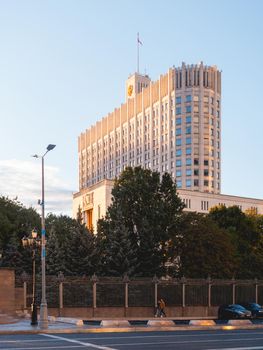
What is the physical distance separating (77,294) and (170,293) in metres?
9.34

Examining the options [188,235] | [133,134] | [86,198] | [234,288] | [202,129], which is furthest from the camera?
[133,134]

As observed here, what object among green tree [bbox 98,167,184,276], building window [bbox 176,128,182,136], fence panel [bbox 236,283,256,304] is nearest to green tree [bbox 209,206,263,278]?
fence panel [bbox 236,283,256,304]

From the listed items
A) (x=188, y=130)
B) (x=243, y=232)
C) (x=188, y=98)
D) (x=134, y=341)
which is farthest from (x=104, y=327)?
(x=188, y=98)

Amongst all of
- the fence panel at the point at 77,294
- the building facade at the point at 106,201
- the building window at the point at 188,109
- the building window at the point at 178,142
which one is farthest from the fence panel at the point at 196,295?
the building window at the point at 188,109

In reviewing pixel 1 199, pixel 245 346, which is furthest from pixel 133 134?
pixel 245 346

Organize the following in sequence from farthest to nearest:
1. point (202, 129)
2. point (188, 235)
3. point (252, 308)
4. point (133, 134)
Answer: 1. point (133, 134)
2. point (202, 129)
3. point (188, 235)
4. point (252, 308)

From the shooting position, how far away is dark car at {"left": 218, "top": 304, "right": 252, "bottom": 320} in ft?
163

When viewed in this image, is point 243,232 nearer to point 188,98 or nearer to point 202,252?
point 202,252

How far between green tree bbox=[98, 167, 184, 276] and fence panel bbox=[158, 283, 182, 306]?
451 cm

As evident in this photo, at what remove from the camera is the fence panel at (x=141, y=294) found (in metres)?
52.8

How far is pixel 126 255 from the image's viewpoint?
59.2 metres

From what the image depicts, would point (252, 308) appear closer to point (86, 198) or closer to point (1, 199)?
point (1, 199)

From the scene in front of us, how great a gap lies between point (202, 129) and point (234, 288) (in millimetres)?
116041

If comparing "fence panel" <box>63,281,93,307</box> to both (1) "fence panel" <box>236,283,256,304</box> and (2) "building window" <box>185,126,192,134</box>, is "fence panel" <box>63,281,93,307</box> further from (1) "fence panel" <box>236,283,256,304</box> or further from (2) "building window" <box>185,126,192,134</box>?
(2) "building window" <box>185,126,192,134</box>
